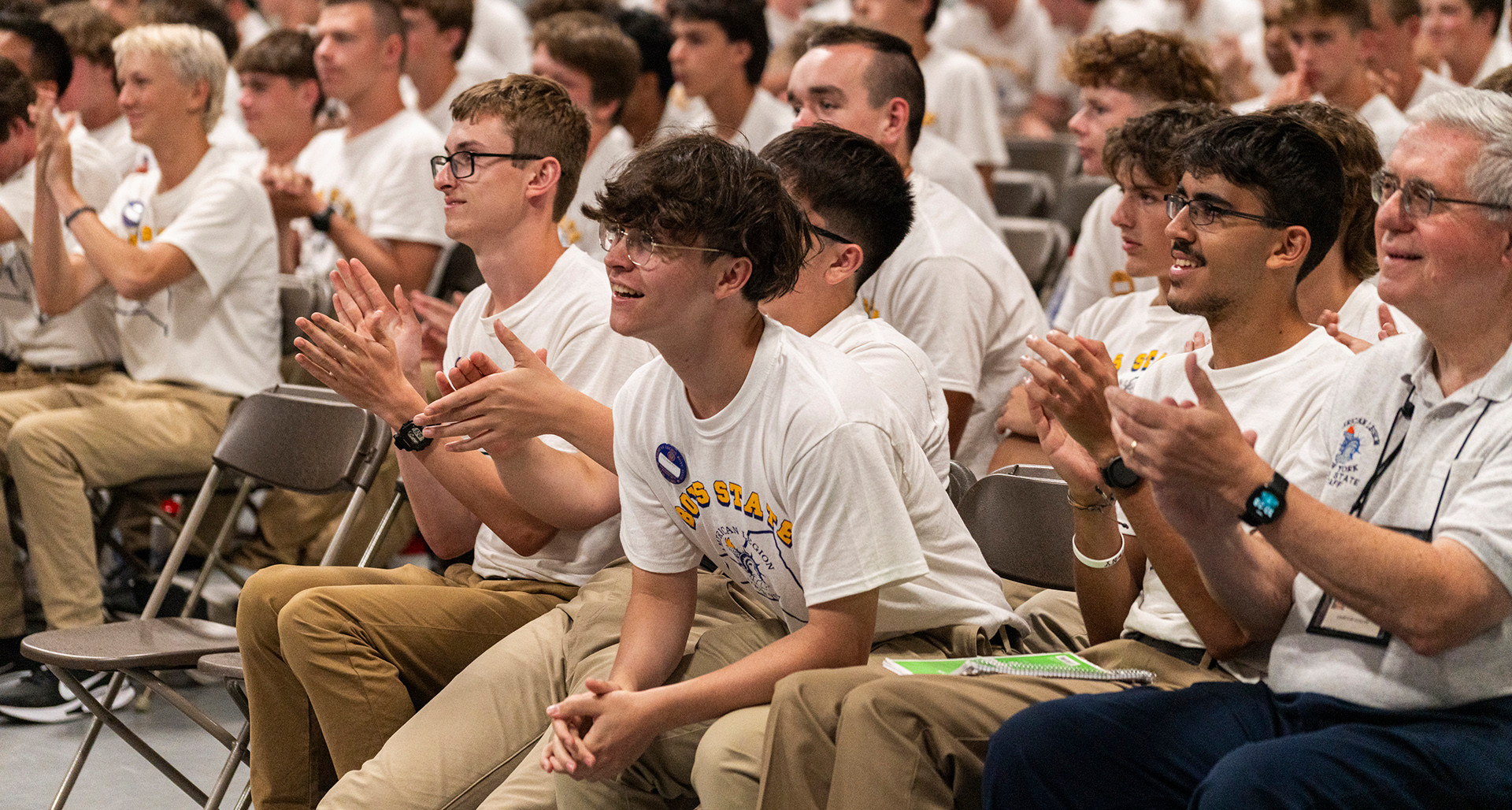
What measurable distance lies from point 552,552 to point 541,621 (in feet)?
0.70

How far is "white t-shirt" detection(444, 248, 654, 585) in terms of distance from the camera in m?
2.84

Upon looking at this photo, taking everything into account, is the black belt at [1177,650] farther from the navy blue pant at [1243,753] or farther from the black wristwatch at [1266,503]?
the black wristwatch at [1266,503]

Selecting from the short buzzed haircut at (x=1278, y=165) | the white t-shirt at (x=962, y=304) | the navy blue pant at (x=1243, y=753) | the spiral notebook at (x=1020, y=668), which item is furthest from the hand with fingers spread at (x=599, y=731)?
the white t-shirt at (x=962, y=304)

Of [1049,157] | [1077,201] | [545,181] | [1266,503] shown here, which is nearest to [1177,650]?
[1266,503]

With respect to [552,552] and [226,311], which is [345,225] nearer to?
[226,311]

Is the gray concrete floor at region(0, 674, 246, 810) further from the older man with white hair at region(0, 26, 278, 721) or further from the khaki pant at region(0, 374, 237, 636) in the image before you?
the khaki pant at region(0, 374, 237, 636)

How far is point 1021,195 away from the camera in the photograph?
6.10 meters

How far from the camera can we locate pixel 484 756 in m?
2.46

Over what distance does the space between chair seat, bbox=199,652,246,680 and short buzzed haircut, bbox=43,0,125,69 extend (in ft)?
10.9

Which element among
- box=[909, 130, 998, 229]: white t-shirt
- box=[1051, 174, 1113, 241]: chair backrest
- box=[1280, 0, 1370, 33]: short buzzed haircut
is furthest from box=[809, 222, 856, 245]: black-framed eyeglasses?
box=[1051, 174, 1113, 241]: chair backrest

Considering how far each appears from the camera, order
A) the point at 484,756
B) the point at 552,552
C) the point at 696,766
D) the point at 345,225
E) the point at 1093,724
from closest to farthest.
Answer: the point at 1093,724, the point at 696,766, the point at 484,756, the point at 552,552, the point at 345,225

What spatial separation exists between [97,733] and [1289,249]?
246 centimetres

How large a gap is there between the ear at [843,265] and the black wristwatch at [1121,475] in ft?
2.41

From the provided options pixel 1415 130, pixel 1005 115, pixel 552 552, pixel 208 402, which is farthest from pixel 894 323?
pixel 1005 115
